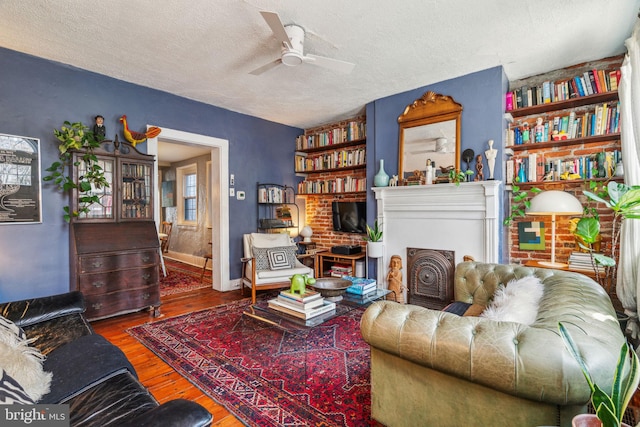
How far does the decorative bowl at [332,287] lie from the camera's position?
2672mm

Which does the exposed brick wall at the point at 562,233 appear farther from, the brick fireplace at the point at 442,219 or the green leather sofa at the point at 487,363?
the green leather sofa at the point at 487,363

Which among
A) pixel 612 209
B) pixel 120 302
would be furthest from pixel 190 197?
pixel 612 209

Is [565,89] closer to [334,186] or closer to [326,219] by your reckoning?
[334,186]

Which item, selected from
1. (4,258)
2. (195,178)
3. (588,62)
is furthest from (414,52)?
(195,178)

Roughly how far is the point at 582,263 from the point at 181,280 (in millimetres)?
5396

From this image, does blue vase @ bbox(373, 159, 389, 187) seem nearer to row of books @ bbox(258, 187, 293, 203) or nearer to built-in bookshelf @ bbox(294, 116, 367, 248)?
built-in bookshelf @ bbox(294, 116, 367, 248)

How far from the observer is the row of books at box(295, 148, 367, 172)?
4.66 meters

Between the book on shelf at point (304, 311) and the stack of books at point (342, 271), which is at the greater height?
the book on shelf at point (304, 311)

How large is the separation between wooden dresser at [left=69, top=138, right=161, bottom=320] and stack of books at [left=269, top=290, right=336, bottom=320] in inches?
67.2

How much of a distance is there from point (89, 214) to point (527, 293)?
385cm

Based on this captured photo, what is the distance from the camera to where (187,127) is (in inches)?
159

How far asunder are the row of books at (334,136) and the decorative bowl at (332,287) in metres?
2.56

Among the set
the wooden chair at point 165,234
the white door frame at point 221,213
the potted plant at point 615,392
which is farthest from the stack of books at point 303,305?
the wooden chair at point 165,234

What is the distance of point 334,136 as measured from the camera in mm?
4922
